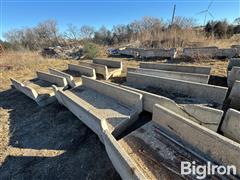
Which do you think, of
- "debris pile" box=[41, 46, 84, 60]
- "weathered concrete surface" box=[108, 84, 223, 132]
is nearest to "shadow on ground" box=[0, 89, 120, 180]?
"weathered concrete surface" box=[108, 84, 223, 132]

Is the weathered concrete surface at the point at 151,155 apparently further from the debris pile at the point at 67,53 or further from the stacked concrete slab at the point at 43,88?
the debris pile at the point at 67,53

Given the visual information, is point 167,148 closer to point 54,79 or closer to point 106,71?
point 106,71

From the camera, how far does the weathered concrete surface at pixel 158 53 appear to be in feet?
27.9

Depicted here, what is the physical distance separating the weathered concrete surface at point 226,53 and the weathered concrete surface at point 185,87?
5216 millimetres

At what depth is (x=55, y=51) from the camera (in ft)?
47.5

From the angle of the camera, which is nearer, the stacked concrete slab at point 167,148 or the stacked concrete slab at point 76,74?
the stacked concrete slab at point 167,148

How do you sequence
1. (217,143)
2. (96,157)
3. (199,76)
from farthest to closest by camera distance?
1. (199,76)
2. (96,157)
3. (217,143)

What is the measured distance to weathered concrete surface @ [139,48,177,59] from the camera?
8503 millimetres

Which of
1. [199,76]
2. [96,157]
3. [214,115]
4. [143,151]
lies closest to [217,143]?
[214,115]

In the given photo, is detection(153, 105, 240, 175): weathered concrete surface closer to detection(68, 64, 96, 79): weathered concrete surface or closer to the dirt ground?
the dirt ground

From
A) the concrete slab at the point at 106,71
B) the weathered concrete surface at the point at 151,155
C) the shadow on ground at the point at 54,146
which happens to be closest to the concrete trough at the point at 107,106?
the shadow on ground at the point at 54,146

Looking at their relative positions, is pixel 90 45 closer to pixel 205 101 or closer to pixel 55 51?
pixel 55 51

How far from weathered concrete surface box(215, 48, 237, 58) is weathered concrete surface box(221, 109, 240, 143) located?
6.26 meters

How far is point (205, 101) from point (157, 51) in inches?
246
